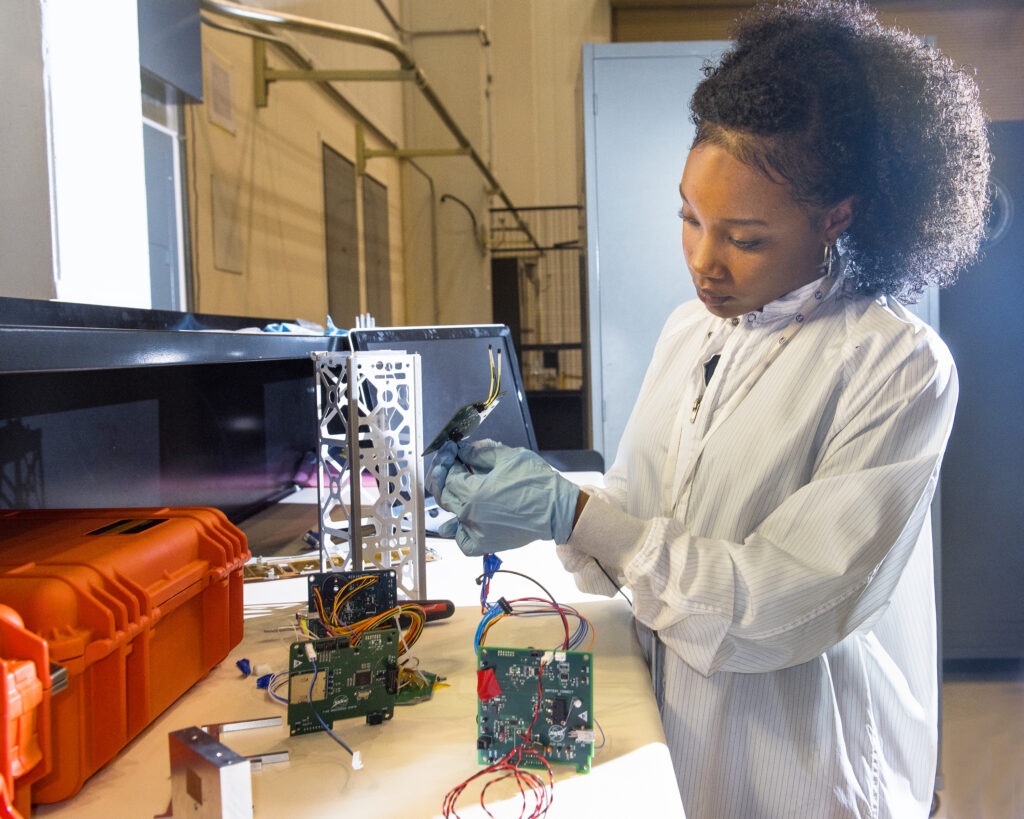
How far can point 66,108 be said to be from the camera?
50.3 inches

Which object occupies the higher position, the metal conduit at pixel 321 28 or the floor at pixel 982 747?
the metal conduit at pixel 321 28

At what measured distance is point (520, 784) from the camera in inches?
29.0

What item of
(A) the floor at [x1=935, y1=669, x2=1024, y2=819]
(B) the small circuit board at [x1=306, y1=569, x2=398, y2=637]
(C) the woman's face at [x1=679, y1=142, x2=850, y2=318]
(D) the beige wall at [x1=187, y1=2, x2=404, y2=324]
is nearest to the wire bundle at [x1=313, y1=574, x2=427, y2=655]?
(B) the small circuit board at [x1=306, y1=569, x2=398, y2=637]

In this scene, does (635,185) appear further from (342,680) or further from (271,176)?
(342,680)

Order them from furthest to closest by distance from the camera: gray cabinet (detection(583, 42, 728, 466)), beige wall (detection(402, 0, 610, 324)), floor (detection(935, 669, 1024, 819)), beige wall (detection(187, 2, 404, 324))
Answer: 1. beige wall (detection(402, 0, 610, 324))
2. beige wall (detection(187, 2, 404, 324))
3. gray cabinet (detection(583, 42, 728, 466))
4. floor (detection(935, 669, 1024, 819))

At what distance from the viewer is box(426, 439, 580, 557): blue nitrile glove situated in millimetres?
952

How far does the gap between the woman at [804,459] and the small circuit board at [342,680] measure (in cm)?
21

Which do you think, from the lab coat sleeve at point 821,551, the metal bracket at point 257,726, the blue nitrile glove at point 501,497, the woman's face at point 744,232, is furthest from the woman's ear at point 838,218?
the metal bracket at point 257,726

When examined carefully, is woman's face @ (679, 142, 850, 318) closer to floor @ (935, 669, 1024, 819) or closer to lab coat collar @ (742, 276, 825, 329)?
lab coat collar @ (742, 276, 825, 329)

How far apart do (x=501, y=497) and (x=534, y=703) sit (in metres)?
0.26

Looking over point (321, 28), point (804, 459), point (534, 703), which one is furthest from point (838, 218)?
point (321, 28)

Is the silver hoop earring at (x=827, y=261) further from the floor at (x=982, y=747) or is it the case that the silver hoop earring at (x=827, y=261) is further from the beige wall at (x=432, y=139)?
the beige wall at (x=432, y=139)

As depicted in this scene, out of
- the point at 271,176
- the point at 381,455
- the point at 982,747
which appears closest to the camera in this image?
the point at 381,455

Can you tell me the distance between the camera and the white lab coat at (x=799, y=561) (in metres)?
0.87
